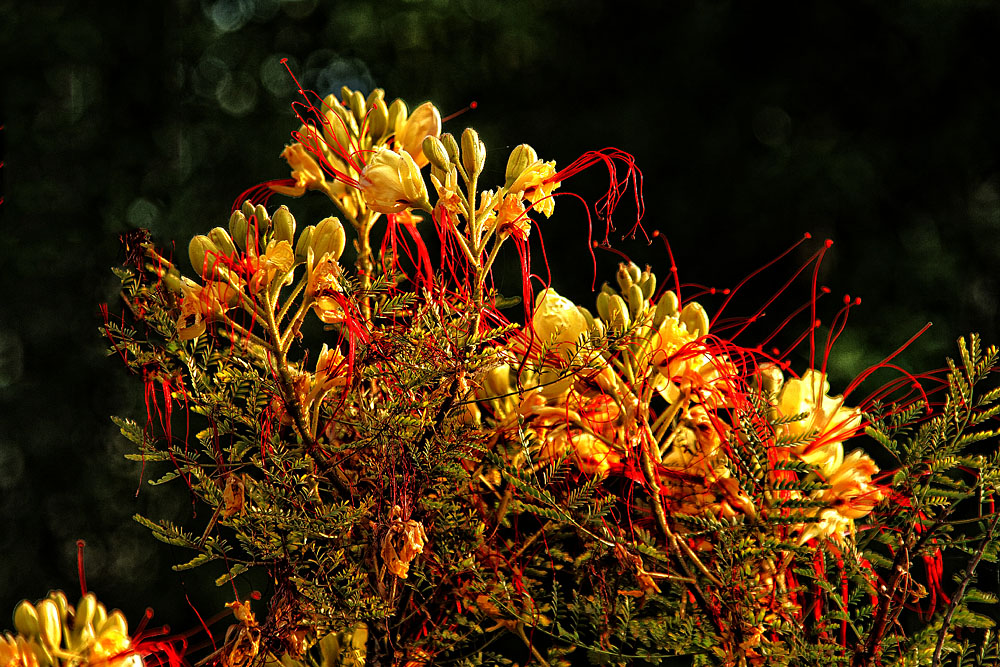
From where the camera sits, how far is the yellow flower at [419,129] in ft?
1.20

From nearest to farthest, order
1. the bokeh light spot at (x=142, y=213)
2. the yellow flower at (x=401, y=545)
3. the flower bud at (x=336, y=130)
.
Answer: the yellow flower at (x=401, y=545) < the flower bud at (x=336, y=130) < the bokeh light spot at (x=142, y=213)

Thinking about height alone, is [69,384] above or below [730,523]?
below

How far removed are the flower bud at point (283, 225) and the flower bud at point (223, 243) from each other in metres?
0.02

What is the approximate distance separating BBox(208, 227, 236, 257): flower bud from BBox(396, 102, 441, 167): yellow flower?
86mm

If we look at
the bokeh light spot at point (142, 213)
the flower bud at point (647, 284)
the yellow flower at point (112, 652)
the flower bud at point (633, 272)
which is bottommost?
the bokeh light spot at point (142, 213)

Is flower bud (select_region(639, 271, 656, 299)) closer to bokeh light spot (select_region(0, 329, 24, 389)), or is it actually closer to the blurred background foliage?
the blurred background foliage

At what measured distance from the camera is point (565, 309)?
1.09 feet

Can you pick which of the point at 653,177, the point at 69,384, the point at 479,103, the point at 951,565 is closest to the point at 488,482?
the point at 951,565

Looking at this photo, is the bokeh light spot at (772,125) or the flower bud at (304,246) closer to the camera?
the flower bud at (304,246)

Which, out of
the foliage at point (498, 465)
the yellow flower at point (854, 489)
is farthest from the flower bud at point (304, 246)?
the yellow flower at point (854, 489)

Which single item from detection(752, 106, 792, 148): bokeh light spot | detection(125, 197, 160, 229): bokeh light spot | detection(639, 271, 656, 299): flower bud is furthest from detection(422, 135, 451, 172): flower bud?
detection(125, 197, 160, 229): bokeh light spot

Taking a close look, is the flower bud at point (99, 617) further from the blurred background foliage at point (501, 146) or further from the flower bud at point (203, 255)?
the blurred background foliage at point (501, 146)

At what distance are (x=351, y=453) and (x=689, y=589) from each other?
Result: 131 mm

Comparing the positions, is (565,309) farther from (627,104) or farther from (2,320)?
(2,320)
